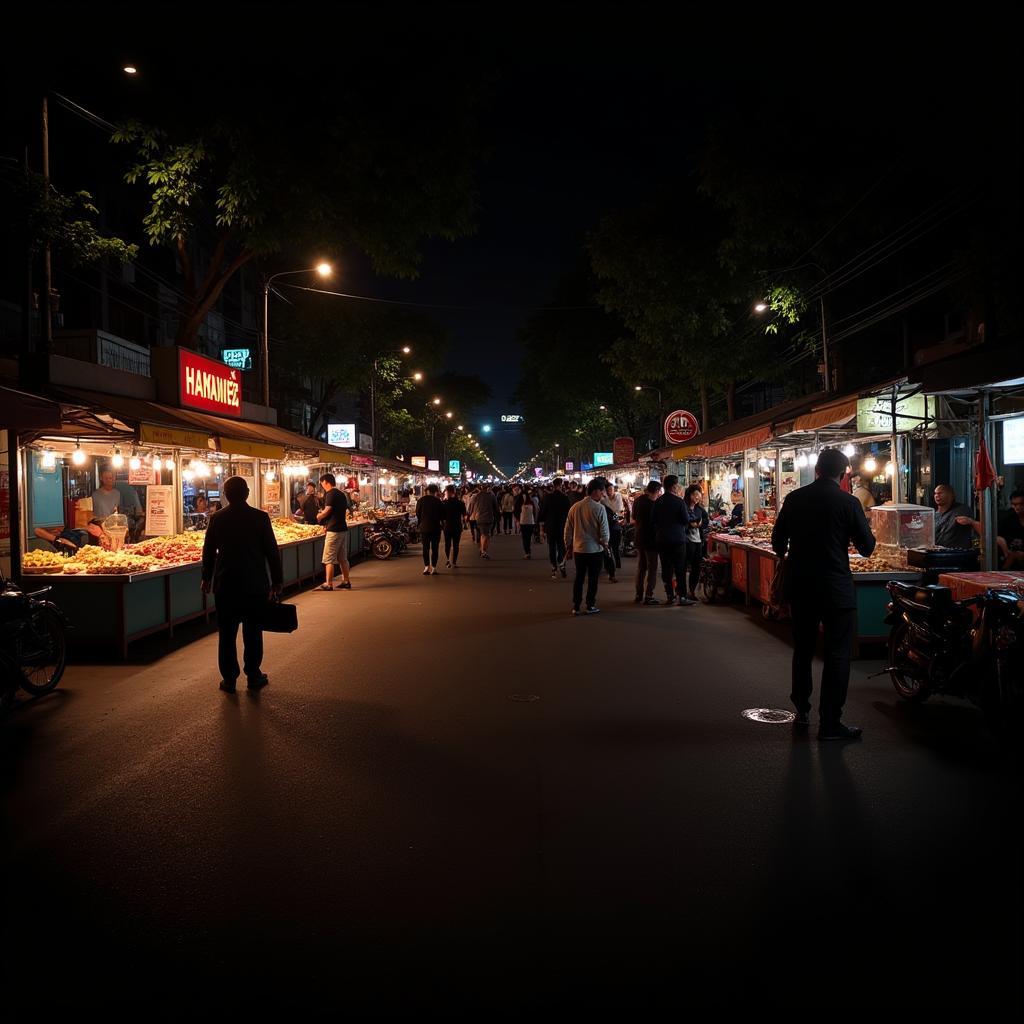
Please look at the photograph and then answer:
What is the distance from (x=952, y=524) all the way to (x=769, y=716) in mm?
4878

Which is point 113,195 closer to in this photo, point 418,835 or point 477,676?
point 477,676

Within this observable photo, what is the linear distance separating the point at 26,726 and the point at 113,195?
29328 mm

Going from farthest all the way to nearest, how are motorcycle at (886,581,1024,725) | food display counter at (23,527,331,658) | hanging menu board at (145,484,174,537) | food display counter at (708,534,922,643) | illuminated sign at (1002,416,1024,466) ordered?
hanging menu board at (145,484,174,537) → food display counter at (23,527,331,658) → food display counter at (708,534,922,643) → illuminated sign at (1002,416,1024,466) → motorcycle at (886,581,1024,725)

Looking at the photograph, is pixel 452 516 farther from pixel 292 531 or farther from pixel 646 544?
pixel 646 544

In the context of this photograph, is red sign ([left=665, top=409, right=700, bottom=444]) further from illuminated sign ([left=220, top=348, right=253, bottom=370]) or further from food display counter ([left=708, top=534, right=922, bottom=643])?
illuminated sign ([left=220, top=348, right=253, bottom=370])

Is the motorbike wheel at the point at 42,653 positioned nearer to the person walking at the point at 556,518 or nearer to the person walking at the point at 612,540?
the person walking at the point at 556,518

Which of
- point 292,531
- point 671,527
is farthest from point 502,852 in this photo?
point 292,531

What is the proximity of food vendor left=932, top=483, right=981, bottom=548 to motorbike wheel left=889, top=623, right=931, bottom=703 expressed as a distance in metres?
2.99

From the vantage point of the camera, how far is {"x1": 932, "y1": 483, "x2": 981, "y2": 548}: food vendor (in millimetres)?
10039

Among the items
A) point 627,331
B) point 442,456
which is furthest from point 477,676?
point 442,456

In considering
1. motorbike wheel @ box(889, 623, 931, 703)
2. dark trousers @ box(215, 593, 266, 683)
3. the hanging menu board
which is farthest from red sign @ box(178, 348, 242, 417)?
motorbike wheel @ box(889, 623, 931, 703)

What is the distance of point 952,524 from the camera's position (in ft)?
33.3

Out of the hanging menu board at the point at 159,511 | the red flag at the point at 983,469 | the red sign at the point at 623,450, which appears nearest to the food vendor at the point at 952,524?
the red flag at the point at 983,469

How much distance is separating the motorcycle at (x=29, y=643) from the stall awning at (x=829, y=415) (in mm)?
9786
